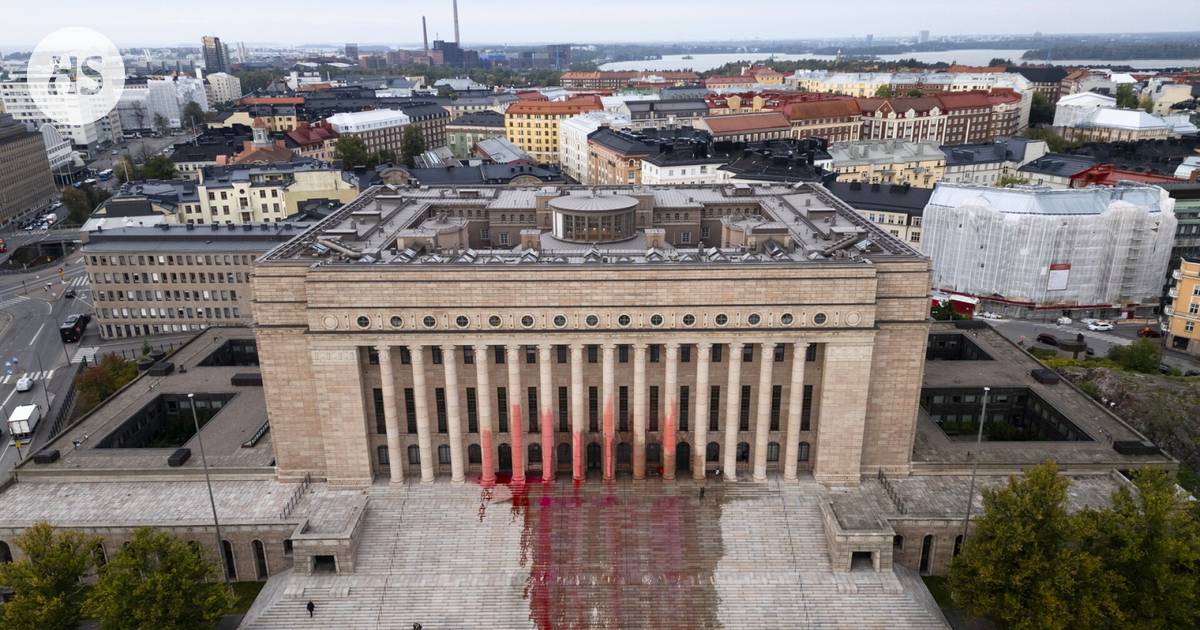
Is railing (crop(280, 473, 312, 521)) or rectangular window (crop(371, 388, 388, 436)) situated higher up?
rectangular window (crop(371, 388, 388, 436))

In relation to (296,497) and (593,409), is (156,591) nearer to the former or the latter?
(296,497)

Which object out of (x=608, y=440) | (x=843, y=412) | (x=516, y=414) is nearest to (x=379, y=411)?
(x=516, y=414)

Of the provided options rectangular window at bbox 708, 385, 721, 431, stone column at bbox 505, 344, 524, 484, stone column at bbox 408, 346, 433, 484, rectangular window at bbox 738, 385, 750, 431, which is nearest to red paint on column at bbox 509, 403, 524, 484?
stone column at bbox 505, 344, 524, 484

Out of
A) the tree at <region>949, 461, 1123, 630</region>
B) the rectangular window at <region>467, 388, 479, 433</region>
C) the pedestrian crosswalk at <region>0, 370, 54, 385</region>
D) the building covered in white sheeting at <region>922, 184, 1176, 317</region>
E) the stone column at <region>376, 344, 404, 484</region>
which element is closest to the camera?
the tree at <region>949, 461, 1123, 630</region>

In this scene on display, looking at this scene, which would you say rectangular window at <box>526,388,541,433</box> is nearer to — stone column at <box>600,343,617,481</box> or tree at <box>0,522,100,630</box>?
stone column at <box>600,343,617,481</box>

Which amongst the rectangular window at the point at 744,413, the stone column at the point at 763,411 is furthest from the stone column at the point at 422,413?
the stone column at the point at 763,411

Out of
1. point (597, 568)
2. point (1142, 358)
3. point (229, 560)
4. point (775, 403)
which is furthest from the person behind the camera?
point (1142, 358)
